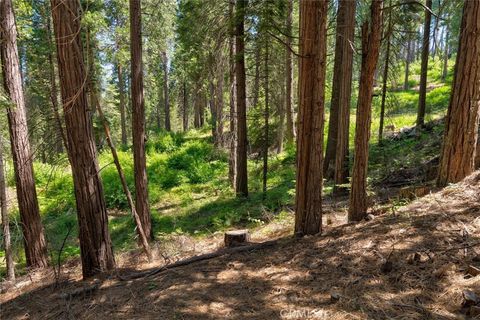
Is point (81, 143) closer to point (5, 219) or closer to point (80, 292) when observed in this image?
point (80, 292)

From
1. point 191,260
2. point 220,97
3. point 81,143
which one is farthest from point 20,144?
point 220,97

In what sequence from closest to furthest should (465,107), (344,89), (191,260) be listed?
1. (191,260)
2. (465,107)
3. (344,89)

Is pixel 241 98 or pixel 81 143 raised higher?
pixel 241 98

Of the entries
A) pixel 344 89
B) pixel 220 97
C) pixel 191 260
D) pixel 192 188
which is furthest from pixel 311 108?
pixel 192 188

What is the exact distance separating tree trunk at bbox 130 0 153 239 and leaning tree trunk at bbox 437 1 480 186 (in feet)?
20.2

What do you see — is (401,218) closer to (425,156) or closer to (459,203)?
(459,203)

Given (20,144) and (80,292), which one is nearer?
(80,292)

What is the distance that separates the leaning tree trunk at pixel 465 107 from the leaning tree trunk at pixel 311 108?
2.34 m

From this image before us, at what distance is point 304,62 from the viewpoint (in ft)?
15.9

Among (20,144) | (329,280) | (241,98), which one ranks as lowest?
(329,280)

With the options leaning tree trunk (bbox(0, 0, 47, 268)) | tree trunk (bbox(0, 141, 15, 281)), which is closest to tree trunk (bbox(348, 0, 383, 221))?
leaning tree trunk (bbox(0, 0, 47, 268))

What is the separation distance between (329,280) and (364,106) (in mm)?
2498

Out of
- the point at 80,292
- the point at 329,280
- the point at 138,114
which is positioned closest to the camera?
the point at 329,280

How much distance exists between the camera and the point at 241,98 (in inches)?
435
